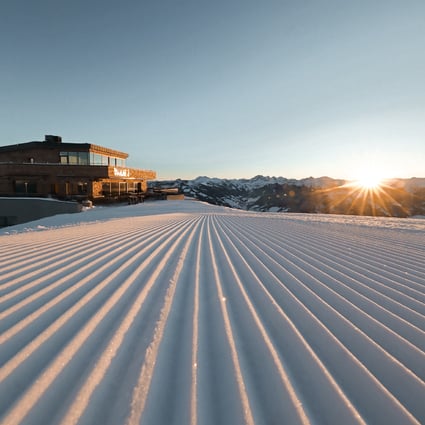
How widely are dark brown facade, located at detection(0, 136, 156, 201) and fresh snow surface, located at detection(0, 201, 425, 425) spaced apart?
21.8 meters

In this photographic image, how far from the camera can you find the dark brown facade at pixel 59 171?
22.2 meters

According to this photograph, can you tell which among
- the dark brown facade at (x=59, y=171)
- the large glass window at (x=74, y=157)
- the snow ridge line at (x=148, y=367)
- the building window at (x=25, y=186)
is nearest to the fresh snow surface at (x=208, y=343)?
the snow ridge line at (x=148, y=367)

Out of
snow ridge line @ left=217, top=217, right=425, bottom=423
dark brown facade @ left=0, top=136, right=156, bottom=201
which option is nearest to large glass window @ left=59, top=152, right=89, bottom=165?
dark brown facade @ left=0, top=136, right=156, bottom=201

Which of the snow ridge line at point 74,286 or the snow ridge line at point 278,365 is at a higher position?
the snow ridge line at point 74,286

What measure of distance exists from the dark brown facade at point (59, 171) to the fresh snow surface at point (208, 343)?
21.8 meters

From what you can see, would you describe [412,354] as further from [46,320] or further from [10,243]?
[10,243]

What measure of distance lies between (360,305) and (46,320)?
3.49 m

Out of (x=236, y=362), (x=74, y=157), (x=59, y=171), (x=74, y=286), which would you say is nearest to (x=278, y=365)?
(x=236, y=362)

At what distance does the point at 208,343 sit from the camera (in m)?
2.01

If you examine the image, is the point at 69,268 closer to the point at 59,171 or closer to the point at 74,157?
the point at 59,171

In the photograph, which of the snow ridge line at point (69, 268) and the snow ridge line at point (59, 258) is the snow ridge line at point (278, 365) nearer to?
the snow ridge line at point (69, 268)

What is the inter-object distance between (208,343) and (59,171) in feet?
86.5

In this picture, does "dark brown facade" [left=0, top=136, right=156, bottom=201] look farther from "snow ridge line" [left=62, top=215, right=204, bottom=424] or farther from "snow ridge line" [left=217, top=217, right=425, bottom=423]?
"snow ridge line" [left=217, top=217, right=425, bottom=423]

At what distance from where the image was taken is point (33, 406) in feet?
4.38
